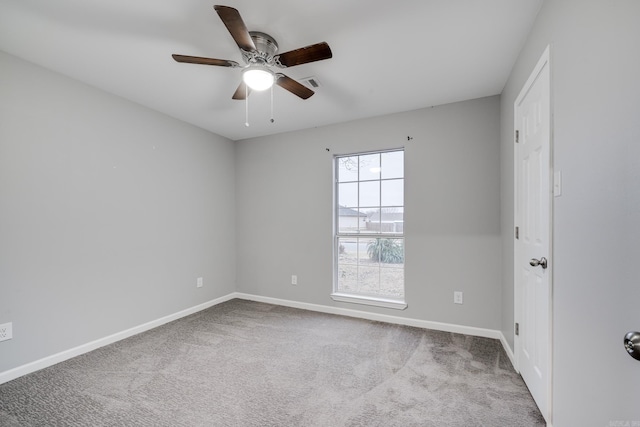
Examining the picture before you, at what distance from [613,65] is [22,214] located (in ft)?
11.9

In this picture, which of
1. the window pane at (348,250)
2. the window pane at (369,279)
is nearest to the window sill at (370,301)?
the window pane at (369,279)

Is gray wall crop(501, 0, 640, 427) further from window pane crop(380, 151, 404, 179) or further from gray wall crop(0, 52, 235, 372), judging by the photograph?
gray wall crop(0, 52, 235, 372)

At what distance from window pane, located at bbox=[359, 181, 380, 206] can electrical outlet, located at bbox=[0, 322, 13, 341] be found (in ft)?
11.1

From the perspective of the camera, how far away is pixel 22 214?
7.19ft

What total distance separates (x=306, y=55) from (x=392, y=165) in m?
2.00

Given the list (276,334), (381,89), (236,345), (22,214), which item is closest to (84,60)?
(22,214)

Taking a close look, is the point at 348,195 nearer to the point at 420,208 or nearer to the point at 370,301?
the point at 420,208

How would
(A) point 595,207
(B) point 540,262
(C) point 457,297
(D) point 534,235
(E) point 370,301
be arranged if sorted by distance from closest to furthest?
1. (A) point 595,207
2. (B) point 540,262
3. (D) point 534,235
4. (C) point 457,297
5. (E) point 370,301

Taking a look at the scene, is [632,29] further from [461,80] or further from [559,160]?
[461,80]

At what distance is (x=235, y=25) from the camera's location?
147 cm

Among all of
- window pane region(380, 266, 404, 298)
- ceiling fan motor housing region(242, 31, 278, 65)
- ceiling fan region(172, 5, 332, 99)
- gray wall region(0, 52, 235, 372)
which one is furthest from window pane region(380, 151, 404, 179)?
gray wall region(0, 52, 235, 372)

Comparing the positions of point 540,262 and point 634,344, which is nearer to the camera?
point 634,344

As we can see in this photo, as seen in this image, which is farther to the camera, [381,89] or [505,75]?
[381,89]

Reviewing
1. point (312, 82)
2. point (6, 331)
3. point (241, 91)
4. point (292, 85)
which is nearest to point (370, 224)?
point (312, 82)
